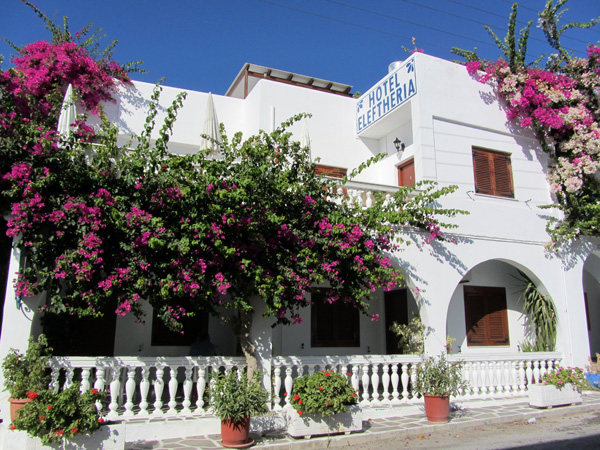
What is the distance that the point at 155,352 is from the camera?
34.0 ft

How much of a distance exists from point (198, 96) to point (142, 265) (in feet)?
22.6

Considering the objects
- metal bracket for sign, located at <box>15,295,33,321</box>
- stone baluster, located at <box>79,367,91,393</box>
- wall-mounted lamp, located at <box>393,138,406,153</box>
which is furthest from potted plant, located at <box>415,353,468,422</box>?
metal bracket for sign, located at <box>15,295,33,321</box>

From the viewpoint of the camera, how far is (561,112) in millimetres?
11758

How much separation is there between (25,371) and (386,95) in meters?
9.57

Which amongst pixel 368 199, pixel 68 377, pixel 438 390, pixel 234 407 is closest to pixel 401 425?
pixel 438 390

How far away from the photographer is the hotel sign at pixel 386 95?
37.3 feet

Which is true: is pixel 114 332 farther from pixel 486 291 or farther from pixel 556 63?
pixel 556 63

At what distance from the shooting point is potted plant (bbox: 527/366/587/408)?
30.0 ft

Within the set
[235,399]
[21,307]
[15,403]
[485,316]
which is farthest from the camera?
[485,316]

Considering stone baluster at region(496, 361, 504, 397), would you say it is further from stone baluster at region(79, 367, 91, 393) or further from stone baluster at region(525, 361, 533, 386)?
stone baluster at region(79, 367, 91, 393)

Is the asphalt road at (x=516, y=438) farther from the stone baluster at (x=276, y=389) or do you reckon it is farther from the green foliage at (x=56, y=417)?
the green foliage at (x=56, y=417)

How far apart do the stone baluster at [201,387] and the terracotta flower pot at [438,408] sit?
368 centimetres

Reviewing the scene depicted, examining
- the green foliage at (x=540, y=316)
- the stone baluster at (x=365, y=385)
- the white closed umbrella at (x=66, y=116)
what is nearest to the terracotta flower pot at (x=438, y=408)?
the stone baluster at (x=365, y=385)

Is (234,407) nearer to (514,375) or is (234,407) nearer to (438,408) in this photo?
(438,408)
